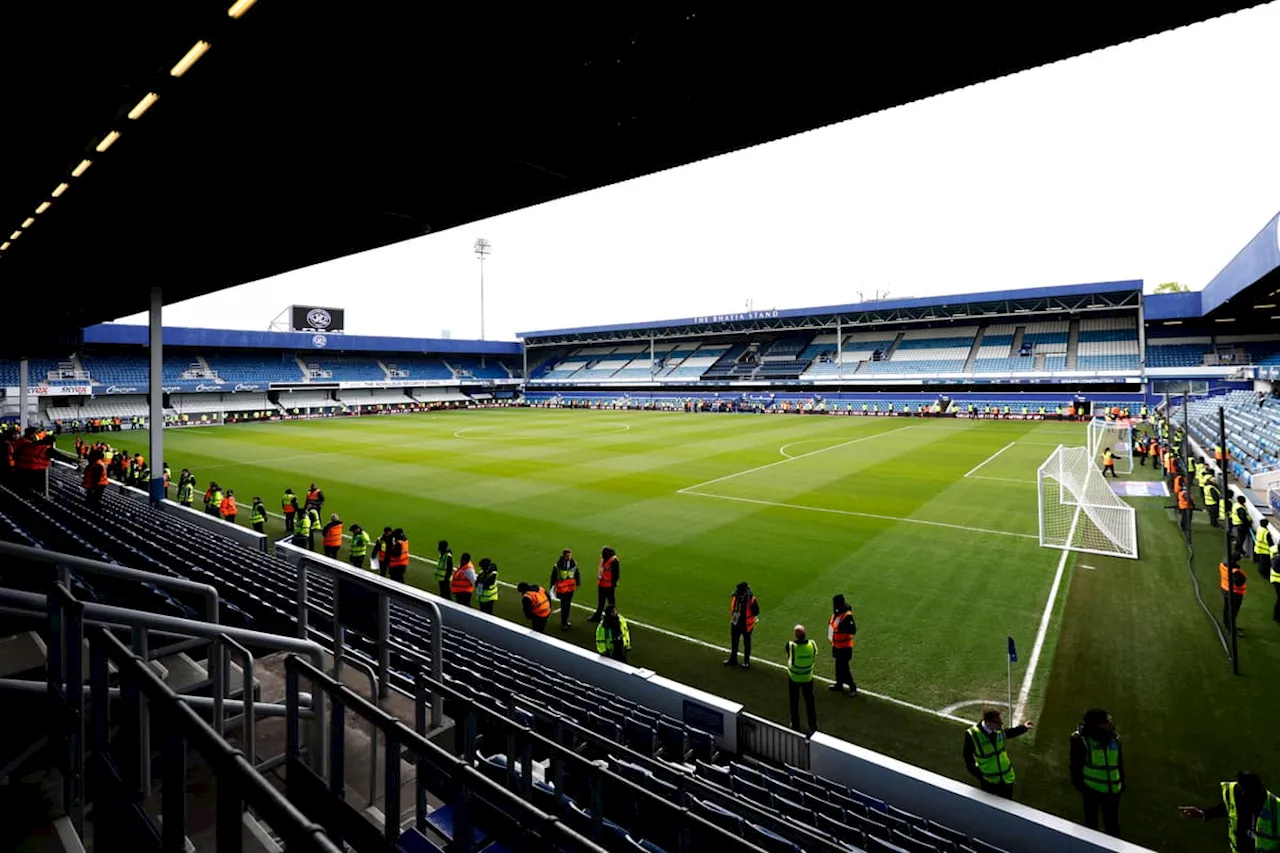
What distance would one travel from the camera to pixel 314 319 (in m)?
68.5

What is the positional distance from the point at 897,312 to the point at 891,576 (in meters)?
51.9

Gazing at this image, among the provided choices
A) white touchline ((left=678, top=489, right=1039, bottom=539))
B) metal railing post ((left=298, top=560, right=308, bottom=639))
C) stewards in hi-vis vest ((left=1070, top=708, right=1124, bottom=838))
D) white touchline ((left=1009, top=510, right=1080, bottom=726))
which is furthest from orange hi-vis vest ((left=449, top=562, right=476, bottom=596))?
white touchline ((left=678, top=489, right=1039, bottom=539))

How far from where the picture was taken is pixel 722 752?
676 cm

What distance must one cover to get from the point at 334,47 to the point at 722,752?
713 cm

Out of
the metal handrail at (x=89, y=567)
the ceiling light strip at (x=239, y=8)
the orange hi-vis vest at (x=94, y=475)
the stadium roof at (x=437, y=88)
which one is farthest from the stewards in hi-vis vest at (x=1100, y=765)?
the orange hi-vis vest at (x=94, y=475)

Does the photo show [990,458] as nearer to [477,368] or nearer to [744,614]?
[744,614]

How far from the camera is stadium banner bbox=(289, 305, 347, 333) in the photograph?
6744 cm

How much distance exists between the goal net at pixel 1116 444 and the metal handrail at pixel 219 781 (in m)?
24.0

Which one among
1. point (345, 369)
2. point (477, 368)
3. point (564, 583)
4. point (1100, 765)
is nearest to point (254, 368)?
point (345, 369)

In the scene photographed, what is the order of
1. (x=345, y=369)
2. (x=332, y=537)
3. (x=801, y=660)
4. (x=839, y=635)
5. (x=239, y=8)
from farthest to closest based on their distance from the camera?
(x=345, y=369), (x=332, y=537), (x=839, y=635), (x=801, y=660), (x=239, y=8)

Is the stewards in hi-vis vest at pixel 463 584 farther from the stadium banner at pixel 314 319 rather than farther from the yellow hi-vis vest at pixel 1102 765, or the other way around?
the stadium banner at pixel 314 319

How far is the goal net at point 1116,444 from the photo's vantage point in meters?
24.6

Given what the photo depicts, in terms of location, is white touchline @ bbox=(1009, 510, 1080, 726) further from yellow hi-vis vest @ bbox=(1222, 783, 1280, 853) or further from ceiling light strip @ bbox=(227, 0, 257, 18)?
ceiling light strip @ bbox=(227, 0, 257, 18)

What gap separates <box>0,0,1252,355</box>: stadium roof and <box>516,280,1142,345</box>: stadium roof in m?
53.8
